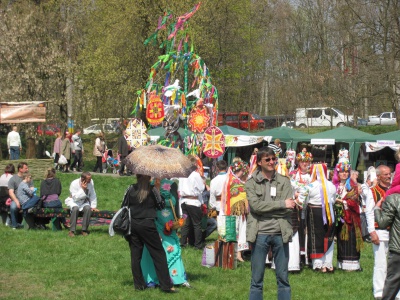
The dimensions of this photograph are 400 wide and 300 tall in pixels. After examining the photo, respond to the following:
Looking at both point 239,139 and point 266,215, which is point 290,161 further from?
point 239,139

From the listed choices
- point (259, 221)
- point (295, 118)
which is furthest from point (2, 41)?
point (259, 221)

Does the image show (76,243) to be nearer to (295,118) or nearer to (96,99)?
(96,99)

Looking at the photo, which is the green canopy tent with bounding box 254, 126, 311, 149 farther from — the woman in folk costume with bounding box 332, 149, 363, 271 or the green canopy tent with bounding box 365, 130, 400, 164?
the woman in folk costume with bounding box 332, 149, 363, 271

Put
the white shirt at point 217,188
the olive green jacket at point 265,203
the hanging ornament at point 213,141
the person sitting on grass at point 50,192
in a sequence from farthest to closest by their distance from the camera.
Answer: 1. the hanging ornament at point 213,141
2. the person sitting on grass at point 50,192
3. the white shirt at point 217,188
4. the olive green jacket at point 265,203

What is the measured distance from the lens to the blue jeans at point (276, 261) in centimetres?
839

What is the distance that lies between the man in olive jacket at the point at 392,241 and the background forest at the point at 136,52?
2753 centimetres

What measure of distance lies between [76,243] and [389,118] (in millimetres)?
41001

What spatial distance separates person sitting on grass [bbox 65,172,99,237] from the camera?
15742mm

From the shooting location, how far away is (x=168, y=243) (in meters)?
10.7

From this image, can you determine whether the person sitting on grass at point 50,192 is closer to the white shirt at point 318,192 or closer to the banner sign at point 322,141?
the white shirt at point 318,192

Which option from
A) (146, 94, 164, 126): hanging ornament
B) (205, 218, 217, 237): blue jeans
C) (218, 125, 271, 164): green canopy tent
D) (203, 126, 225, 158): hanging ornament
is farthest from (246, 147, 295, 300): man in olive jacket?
(218, 125, 271, 164): green canopy tent

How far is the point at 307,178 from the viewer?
12.0 metres

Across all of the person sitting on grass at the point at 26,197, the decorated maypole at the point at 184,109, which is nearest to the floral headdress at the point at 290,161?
the decorated maypole at the point at 184,109

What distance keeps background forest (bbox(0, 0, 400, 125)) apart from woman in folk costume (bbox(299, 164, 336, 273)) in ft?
77.3
